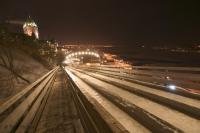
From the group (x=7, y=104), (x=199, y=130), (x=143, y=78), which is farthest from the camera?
(x=143, y=78)

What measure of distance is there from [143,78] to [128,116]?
11415mm

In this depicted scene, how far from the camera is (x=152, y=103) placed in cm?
1168

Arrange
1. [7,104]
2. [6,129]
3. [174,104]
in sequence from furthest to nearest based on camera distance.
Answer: [174,104] → [7,104] → [6,129]

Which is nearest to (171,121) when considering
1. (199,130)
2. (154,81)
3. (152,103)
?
(199,130)

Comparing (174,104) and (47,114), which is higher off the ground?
(174,104)

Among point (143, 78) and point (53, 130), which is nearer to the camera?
point (53, 130)

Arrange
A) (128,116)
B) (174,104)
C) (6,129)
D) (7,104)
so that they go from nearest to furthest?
(6,129), (7,104), (128,116), (174,104)

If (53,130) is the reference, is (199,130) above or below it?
above

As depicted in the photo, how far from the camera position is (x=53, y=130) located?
29.9 feet

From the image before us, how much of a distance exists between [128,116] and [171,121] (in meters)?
1.82

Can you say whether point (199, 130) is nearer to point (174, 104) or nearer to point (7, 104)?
point (174, 104)

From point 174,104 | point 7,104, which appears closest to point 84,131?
point 7,104

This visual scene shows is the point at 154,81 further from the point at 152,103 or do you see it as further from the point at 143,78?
the point at 152,103

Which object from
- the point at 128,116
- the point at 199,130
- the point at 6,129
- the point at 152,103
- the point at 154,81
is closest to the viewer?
the point at 199,130
